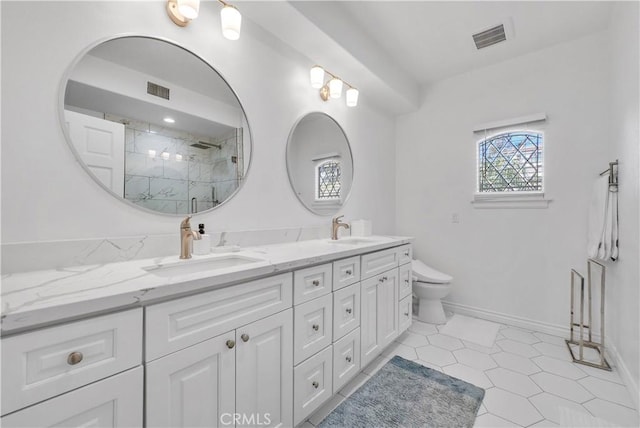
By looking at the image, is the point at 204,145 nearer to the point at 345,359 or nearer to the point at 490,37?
the point at 345,359

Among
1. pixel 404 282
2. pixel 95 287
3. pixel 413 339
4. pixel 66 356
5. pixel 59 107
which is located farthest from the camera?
pixel 413 339

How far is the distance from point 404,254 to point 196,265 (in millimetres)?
1601

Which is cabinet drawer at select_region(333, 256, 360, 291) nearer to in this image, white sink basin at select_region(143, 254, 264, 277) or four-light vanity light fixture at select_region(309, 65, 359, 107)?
white sink basin at select_region(143, 254, 264, 277)

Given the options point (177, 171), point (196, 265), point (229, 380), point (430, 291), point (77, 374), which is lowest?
point (430, 291)

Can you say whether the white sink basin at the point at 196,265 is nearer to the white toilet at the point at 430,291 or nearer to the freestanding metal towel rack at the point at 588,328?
the white toilet at the point at 430,291

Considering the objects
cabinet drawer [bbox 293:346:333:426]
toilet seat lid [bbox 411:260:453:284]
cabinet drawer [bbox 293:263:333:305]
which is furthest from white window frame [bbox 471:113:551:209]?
cabinet drawer [bbox 293:346:333:426]

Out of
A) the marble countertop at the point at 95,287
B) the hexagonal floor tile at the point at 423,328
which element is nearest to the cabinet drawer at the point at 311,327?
the marble countertop at the point at 95,287

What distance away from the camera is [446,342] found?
7.59 ft

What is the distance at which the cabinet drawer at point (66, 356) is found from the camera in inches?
23.8

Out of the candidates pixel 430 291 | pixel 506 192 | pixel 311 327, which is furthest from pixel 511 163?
pixel 311 327

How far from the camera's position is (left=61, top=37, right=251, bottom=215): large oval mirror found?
1.18 metres

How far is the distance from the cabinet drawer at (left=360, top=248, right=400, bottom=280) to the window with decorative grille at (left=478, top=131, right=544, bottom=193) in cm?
149

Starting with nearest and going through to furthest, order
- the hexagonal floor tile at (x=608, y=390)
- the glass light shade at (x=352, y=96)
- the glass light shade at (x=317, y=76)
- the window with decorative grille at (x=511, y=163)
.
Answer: the hexagonal floor tile at (x=608, y=390) < the glass light shade at (x=317, y=76) < the glass light shade at (x=352, y=96) < the window with decorative grille at (x=511, y=163)

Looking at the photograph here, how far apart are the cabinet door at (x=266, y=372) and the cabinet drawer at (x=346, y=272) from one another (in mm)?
365
